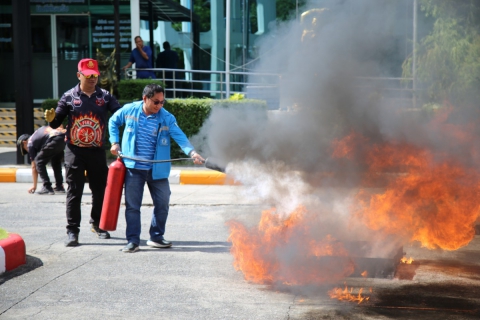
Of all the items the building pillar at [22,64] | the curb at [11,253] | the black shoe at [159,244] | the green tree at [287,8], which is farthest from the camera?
the building pillar at [22,64]

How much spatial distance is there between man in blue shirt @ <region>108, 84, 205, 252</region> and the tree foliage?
2.85 meters

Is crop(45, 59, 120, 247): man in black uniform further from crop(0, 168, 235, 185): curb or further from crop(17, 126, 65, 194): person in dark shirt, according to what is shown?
crop(0, 168, 235, 185): curb

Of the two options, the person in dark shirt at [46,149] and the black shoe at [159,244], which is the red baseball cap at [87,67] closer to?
the black shoe at [159,244]

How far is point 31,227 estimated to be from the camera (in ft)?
26.9

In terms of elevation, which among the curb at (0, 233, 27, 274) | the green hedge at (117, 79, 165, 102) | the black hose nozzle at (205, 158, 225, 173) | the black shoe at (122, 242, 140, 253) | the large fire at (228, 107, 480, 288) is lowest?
the black shoe at (122, 242, 140, 253)

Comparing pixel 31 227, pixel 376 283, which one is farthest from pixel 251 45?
pixel 376 283

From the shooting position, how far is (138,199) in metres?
6.82

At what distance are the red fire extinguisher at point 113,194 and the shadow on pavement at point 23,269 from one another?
748 millimetres

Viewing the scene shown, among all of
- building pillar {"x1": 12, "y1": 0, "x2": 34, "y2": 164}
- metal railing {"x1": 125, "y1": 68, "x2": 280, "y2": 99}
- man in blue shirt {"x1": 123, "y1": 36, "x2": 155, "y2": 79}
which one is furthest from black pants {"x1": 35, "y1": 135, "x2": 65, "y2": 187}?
man in blue shirt {"x1": 123, "y1": 36, "x2": 155, "y2": 79}

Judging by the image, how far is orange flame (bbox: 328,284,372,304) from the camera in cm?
504

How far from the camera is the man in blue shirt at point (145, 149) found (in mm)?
6759

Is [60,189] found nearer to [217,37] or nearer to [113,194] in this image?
[113,194]

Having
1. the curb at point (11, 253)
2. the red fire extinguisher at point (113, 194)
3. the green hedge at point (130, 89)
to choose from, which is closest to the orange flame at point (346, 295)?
the red fire extinguisher at point (113, 194)

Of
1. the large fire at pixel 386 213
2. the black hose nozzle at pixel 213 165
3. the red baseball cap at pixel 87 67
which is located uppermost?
the red baseball cap at pixel 87 67
